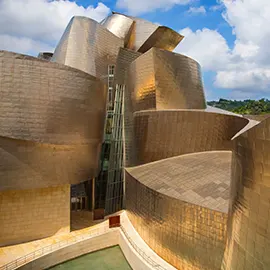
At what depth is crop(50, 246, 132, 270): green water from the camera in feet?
40.3

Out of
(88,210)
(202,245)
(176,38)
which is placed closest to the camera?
(202,245)

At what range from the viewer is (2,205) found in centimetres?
1278

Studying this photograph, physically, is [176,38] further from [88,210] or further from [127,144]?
[88,210]

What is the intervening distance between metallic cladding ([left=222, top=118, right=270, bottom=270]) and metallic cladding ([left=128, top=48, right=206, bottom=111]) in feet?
29.5

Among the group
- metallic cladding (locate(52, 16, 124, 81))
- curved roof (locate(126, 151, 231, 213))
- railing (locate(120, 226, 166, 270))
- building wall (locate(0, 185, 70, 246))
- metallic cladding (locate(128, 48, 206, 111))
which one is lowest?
railing (locate(120, 226, 166, 270))

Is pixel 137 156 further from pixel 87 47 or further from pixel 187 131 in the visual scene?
pixel 87 47

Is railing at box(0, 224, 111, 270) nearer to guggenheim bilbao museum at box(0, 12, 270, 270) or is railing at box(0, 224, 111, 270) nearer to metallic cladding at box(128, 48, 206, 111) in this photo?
guggenheim bilbao museum at box(0, 12, 270, 270)

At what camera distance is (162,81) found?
15570 millimetres

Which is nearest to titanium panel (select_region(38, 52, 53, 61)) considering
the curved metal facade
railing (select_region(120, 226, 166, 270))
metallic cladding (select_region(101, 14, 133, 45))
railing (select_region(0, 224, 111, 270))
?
the curved metal facade

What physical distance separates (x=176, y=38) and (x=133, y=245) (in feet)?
54.6

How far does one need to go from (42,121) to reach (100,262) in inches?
282

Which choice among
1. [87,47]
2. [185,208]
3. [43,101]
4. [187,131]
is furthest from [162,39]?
[185,208]

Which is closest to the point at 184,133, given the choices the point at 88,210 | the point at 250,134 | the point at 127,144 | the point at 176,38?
the point at 127,144

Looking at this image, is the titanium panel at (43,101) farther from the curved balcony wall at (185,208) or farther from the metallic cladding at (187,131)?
the curved balcony wall at (185,208)
